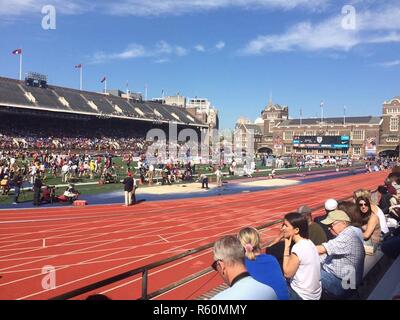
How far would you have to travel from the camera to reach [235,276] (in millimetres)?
3250

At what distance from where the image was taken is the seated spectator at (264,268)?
13.0ft

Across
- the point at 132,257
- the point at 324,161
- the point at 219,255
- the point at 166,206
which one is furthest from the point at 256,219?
the point at 324,161

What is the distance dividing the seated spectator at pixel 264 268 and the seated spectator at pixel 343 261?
147 centimetres

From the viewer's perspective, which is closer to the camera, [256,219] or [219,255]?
[219,255]

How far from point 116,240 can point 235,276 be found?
941 centimetres

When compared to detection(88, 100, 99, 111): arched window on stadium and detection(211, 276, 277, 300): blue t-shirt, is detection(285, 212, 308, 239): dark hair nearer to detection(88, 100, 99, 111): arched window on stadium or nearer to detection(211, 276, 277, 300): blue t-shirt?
detection(211, 276, 277, 300): blue t-shirt

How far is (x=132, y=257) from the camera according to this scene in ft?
34.1

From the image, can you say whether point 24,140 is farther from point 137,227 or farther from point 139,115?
point 137,227

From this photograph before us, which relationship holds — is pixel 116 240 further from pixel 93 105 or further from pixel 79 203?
pixel 93 105

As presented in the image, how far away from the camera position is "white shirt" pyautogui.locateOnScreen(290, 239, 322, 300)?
4.57 metres

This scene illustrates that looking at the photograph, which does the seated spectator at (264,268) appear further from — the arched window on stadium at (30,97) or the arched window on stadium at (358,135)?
the arched window on stadium at (358,135)
